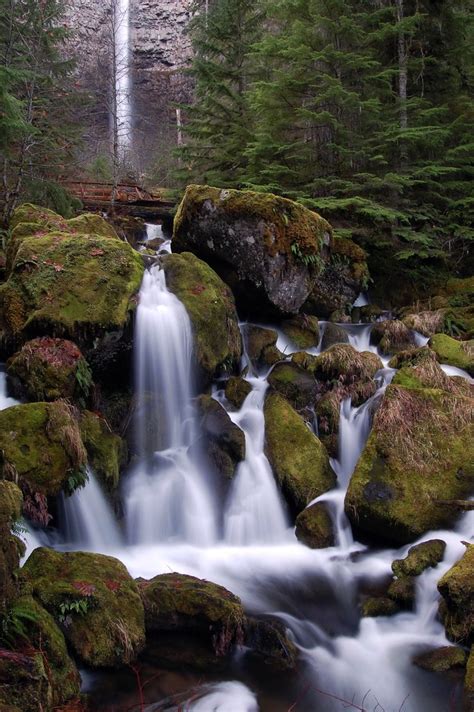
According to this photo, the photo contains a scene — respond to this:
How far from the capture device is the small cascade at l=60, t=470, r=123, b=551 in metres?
6.00

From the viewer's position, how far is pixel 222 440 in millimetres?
7492

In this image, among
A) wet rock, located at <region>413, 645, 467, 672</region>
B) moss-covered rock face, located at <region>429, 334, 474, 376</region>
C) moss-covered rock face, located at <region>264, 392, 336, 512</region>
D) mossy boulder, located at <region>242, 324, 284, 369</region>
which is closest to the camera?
wet rock, located at <region>413, 645, 467, 672</region>

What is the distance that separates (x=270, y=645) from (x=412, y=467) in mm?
2898

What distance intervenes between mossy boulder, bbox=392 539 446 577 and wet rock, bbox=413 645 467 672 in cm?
87

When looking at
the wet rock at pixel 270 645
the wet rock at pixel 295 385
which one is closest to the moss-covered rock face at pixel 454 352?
the wet rock at pixel 295 385

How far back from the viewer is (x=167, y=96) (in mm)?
35781

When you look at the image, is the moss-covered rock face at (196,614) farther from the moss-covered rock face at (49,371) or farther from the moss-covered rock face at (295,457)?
the moss-covered rock face at (49,371)

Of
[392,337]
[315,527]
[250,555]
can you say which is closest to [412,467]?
[315,527]

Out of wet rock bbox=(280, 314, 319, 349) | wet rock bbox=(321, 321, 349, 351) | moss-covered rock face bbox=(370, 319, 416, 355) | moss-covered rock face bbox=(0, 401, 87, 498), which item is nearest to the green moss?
wet rock bbox=(280, 314, 319, 349)

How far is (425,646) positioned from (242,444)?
11.1ft

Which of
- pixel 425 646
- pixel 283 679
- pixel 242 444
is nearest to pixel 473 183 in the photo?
pixel 242 444

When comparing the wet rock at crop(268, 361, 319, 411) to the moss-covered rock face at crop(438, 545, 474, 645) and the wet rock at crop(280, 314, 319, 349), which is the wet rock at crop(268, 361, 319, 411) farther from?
the moss-covered rock face at crop(438, 545, 474, 645)

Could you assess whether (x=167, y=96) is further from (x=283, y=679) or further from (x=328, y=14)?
(x=283, y=679)

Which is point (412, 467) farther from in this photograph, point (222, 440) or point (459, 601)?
point (222, 440)
